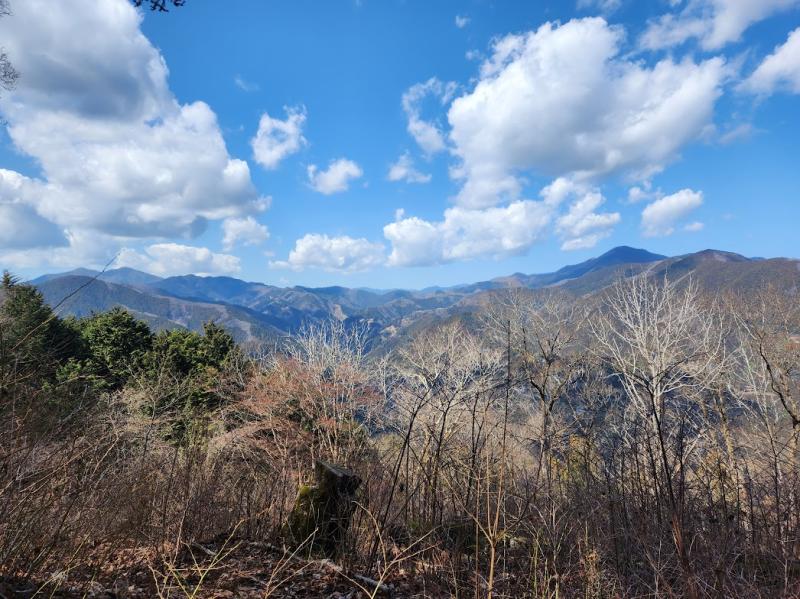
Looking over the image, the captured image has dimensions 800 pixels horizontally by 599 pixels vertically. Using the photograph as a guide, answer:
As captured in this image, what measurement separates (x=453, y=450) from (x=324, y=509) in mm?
2185

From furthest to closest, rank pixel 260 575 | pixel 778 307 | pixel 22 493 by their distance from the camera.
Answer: pixel 778 307 → pixel 260 575 → pixel 22 493

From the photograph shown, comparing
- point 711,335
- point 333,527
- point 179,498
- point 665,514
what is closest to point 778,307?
point 711,335

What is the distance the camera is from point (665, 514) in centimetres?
337

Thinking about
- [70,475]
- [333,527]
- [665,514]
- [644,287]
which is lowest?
[333,527]

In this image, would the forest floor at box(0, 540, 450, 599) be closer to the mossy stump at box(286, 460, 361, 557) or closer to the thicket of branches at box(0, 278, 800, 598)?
the thicket of branches at box(0, 278, 800, 598)

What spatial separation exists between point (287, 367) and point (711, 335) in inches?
774

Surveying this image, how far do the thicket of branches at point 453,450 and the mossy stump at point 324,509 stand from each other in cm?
21

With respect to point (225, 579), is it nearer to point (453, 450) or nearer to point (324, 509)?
point (324, 509)

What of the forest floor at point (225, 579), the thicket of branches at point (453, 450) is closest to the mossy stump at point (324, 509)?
the thicket of branches at point (453, 450)

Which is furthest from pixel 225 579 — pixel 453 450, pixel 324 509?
pixel 453 450

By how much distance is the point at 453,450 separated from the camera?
8.87 feet

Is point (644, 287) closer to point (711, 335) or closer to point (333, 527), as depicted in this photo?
point (711, 335)

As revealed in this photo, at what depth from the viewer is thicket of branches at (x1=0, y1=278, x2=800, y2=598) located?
8.88ft

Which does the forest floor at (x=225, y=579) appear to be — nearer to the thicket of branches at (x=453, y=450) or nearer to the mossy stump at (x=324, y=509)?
the thicket of branches at (x=453, y=450)
